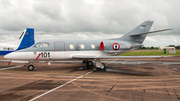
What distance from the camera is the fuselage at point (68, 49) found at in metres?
12.4

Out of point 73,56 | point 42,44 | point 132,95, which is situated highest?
point 42,44

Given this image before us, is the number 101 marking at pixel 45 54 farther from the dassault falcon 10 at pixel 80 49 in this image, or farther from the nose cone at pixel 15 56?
the nose cone at pixel 15 56

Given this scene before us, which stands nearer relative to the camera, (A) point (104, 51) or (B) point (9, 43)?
→ (A) point (104, 51)

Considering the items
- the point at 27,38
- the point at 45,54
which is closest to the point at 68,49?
the point at 45,54

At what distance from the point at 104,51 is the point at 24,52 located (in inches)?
330

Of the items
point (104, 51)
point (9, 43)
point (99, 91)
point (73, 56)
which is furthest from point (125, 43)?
point (9, 43)

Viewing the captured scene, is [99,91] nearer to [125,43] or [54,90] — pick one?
[54,90]

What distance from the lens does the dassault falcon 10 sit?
1245 centimetres

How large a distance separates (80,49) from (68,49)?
4.31 ft

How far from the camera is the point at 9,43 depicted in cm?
2300

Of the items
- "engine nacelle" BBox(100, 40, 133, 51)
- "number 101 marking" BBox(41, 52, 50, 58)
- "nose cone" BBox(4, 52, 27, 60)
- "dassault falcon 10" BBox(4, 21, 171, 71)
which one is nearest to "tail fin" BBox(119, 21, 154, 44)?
"dassault falcon 10" BBox(4, 21, 171, 71)

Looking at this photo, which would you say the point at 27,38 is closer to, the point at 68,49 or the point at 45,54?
the point at 45,54

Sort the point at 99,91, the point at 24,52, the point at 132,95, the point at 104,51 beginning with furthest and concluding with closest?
1. the point at 104,51
2. the point at 24,52
3. the point at 99,91
4. the point at 132,95

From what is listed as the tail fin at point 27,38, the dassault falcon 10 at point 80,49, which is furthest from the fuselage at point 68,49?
the tail fin at point 27,38
